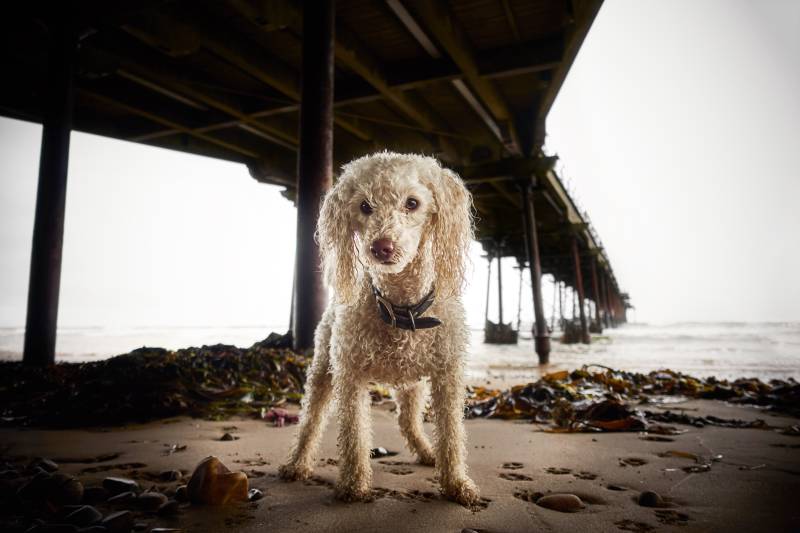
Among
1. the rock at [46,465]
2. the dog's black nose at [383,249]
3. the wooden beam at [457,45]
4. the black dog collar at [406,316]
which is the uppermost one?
the wooden beam at [457,45]

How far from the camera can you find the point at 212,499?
71.0 inches

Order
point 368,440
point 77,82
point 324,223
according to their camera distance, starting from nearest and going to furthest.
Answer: point 368,440, point 324,223, point 77,82

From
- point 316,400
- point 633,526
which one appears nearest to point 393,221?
point 316,400

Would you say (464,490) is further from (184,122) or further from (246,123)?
(184,122)

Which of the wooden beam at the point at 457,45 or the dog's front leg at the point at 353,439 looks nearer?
the dog's front leg at the point at 353,439

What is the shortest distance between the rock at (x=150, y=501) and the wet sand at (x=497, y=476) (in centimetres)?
14

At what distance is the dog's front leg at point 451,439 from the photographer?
191cm

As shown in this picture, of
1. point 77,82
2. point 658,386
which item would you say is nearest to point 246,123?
point 77,82

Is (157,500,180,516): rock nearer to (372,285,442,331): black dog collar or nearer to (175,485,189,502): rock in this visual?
(175,485,189,502): rock

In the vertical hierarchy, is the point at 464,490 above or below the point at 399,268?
below

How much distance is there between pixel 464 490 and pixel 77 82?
10.1m

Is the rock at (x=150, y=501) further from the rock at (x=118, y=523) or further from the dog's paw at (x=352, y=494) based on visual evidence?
the dog's paw at (x=352, y=494)

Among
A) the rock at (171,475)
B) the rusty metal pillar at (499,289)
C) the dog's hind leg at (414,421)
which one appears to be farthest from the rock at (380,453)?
the rusty metal pillar at (499,289)

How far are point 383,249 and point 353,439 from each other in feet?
3.22
